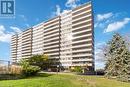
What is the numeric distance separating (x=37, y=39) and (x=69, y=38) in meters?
40.4

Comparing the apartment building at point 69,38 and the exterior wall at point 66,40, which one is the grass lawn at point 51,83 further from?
the exterior wall at point 66,40

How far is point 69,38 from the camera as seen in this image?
117250 mm

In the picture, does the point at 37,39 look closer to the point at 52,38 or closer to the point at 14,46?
the point at 52,38

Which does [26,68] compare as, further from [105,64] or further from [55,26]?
[55,26]

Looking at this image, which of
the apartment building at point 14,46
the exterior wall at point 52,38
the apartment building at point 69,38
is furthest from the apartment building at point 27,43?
the exterior wall at point 52,38

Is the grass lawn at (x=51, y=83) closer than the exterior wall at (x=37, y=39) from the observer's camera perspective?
Yes

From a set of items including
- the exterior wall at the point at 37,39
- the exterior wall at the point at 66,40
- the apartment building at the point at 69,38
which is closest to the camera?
the apartment building at the point at 69,38

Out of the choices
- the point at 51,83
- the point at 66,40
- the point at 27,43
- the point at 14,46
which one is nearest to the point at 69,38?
the point at 66,40

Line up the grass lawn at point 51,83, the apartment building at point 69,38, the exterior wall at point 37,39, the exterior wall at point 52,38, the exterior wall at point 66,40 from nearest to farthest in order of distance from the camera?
1. the grass lawn at point 51,83
2. the apartment building at point 69,38
3. the exterior wall at point 66,40
4. the exterior wall at point 52,38
5. the exterior wall at point 37,39

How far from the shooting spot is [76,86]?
2298cm

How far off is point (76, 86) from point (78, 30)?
291ft

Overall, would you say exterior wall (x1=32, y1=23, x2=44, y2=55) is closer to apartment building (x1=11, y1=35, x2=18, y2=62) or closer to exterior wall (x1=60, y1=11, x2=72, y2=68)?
exterior wall (x1=60, y1=11, x2=72, y2=68)

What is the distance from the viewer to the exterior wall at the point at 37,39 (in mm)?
145625

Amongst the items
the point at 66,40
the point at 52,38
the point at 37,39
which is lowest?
the point at 66,40
